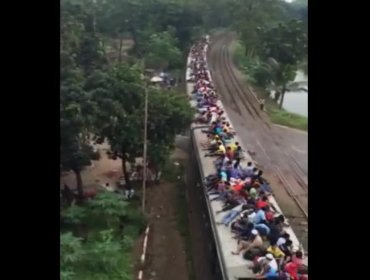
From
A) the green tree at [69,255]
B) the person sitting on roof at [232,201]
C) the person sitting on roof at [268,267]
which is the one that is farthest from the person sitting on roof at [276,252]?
the green tree at [69,255]

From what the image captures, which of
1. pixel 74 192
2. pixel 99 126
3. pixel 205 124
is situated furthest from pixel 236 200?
pixel 205 124

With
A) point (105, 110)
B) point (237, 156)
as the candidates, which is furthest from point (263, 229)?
point (105, 110)

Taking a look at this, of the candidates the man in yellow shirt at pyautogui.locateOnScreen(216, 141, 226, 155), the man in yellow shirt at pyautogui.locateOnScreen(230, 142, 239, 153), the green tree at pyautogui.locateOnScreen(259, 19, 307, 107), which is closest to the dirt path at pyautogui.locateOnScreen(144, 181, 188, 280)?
the man in yellow shirt at pyautogui.locateOnScreen(216, 141, 226, 155)

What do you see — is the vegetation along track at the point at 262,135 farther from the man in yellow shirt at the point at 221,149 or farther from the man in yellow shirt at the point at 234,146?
the man in yellow shirt at the point at 221,149

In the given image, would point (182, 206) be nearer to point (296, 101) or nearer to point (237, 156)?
point (237, 156)
